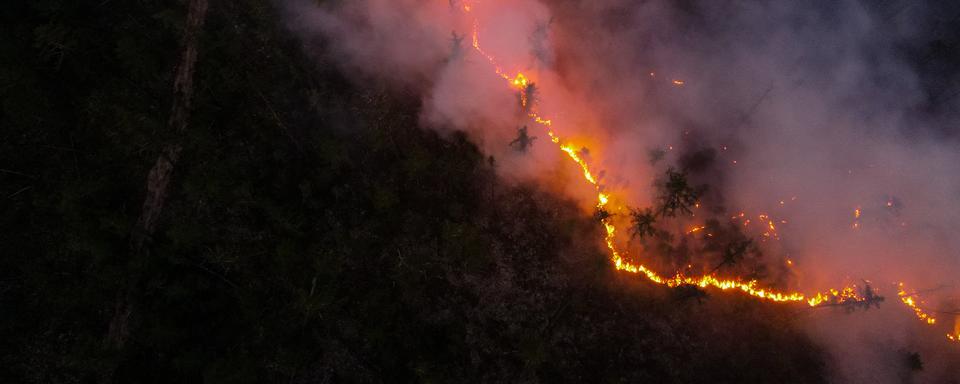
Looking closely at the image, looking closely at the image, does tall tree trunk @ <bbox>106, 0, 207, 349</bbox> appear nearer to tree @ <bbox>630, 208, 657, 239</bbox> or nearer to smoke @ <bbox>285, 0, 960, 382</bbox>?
smoke @ <bbox>285, 0, 960, 382</bbox>

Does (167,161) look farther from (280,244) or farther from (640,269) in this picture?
(640,269)

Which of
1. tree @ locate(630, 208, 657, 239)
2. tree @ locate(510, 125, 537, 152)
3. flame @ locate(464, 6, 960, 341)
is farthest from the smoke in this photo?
tree @ locate(630, 208, 657, 239)

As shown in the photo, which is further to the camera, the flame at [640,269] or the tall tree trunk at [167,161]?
the flame at [640,269]

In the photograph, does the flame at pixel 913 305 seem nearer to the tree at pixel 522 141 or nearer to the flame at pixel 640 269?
the flame at pixel 640 269

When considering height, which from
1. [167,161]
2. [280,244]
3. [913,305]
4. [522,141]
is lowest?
[280,244]

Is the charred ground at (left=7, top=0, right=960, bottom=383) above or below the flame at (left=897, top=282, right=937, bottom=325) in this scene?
below

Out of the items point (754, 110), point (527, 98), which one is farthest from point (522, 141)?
point (754, 110)

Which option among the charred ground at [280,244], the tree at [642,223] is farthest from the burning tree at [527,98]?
the tree at [642,223]

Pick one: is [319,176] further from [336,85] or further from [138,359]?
[138,359]
